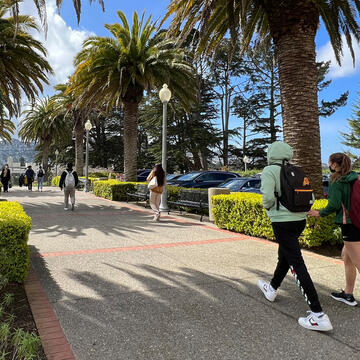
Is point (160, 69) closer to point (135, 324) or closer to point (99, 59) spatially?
point (99, 59)

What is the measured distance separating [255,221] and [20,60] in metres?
12.7

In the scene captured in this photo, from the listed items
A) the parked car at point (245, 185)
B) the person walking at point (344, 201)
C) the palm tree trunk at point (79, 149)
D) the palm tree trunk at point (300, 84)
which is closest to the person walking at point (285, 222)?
the person walking at point (344, 201)

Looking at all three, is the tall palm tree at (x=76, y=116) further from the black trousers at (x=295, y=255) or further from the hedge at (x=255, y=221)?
the black trousers at (x=295, y=255)

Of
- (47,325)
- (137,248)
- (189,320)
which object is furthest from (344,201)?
(137,248)

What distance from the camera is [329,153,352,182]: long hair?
365cm

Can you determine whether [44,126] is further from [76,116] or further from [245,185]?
[245,185]

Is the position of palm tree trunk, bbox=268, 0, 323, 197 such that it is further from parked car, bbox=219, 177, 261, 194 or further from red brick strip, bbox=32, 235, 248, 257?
parked car, bbox=219, 177, 261, 194

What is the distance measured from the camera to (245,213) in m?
7.88

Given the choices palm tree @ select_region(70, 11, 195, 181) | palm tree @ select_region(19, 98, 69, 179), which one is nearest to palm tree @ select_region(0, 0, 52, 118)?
palm tree @ select_region(70, 11, 195, 181)

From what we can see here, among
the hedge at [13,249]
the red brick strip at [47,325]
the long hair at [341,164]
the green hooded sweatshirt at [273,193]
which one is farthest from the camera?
the hedge at [13,249]

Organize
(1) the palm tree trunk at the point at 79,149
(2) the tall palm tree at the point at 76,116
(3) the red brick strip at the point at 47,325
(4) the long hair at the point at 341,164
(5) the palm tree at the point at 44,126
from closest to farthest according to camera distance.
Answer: (3) the red brick strip at the point at 47,325
(4) the long hair at the point at 341,164
(2) the tall palm tree at the point at 76,116
(1) the palm tree trunk at the point at 79,149
(5) the palm tree at the point at 44,126

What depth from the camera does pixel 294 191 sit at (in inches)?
131

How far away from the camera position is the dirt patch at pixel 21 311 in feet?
10.1

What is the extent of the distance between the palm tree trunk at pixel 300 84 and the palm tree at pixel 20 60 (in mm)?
11023
